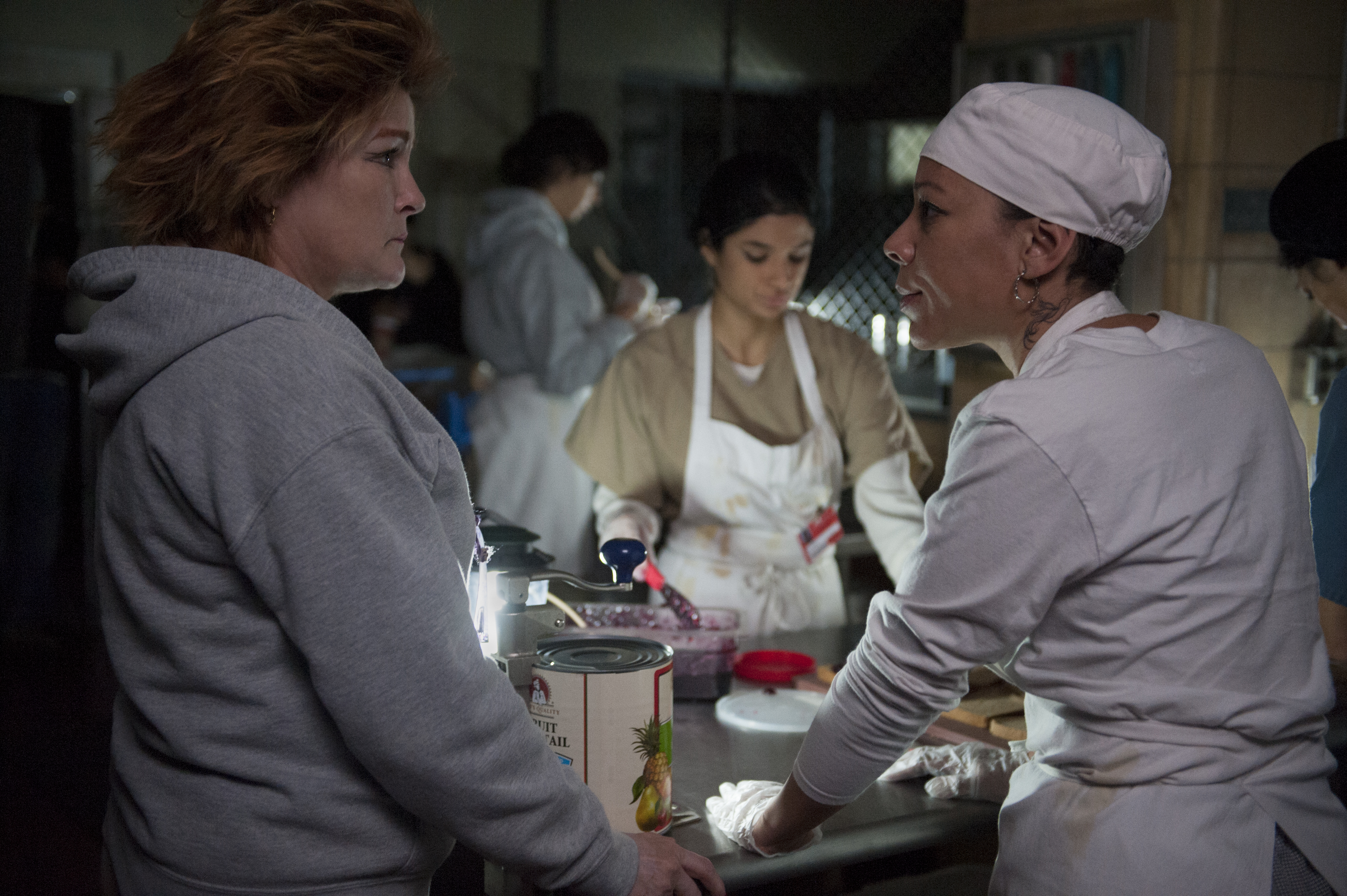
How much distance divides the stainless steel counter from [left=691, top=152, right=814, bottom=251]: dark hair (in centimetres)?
110

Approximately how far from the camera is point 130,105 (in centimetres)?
98

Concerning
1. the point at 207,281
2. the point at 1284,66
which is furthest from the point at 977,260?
the point at 1284,66

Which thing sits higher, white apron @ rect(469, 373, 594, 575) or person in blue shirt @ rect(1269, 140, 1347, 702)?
person in blue shirt @ rect(1269, 140, 1347, 702)

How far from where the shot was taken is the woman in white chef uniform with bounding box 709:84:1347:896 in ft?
3.46

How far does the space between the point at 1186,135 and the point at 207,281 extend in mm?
2112

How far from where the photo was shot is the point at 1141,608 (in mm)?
1067

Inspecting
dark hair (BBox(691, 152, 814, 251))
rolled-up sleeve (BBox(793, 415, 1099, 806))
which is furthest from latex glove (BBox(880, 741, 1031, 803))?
dark hair (BBox(691, 152, 814, 251))

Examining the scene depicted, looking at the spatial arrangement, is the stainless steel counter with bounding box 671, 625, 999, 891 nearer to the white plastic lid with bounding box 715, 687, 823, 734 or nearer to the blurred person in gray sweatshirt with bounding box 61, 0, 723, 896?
the white plastic lid with bounding box 715, 687, 823, 734

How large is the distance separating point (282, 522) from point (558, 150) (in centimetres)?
299

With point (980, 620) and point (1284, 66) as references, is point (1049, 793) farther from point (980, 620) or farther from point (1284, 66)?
point (1284, 66)

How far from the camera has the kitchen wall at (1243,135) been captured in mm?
2402

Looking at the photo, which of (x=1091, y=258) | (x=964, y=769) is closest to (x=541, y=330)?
(x=964, y=769)

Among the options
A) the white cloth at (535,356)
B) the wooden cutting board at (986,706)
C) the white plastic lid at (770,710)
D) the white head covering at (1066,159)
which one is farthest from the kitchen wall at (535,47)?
the white head covering at (1066,159)

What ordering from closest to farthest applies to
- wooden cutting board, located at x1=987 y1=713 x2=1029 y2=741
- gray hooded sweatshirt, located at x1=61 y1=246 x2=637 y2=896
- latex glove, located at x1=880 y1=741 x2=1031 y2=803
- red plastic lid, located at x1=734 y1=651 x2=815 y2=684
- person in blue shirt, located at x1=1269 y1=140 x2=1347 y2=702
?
gray hooded sweatshirt, located at x1=61 y1=246 x2=637 y2=896 < latex glove, located at x1=880 y1=741 x2=1031 y2=803 < wooden cutting board, located at x1=987 y1=713 x2=1029 y2=741 < person in blue shirt, located at x1=1269 y1=140 x2=1347 y2=702 < red plastic lid, located at x1=734 y1=651 x2=815 y2=684
